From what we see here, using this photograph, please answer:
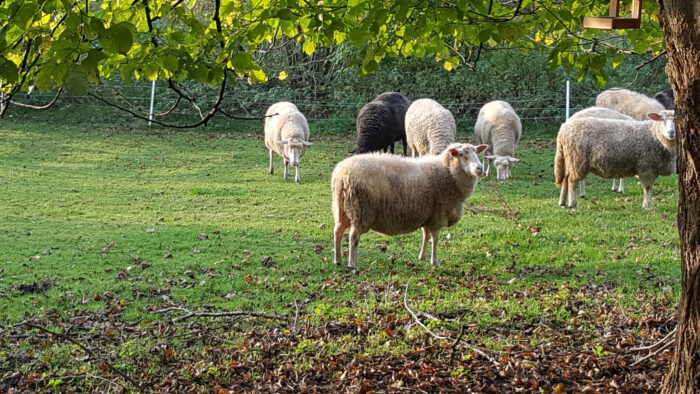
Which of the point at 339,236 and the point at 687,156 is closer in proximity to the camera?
the point at 687,156

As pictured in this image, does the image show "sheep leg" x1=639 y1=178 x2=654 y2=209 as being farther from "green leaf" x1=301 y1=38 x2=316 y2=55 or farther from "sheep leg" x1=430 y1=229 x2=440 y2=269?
"green leaf" x1=301 y1=38 x2=316 y2=55

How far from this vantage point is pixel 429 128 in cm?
1497

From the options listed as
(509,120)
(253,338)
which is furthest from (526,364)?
(509,120)

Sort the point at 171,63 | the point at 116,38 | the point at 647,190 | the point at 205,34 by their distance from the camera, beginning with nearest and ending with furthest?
the point at 116,38 → the point at 171,63 → the point at 205,34 → the point at 647,190

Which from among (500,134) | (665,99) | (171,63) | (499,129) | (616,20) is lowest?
(500,134)

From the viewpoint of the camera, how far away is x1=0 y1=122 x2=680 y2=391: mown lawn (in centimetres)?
592

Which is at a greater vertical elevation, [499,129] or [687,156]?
[499,129]

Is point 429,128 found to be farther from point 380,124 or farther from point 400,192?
point 400,192

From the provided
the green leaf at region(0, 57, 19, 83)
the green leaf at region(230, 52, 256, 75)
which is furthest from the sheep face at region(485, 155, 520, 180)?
the green leaf at region(0, 57, 19, 83)

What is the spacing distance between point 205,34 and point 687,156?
2979mm

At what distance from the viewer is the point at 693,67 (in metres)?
3.42

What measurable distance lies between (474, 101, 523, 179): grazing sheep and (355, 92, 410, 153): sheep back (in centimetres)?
186

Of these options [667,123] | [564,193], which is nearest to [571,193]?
[564,193]

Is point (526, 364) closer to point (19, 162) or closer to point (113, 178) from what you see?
point (113, 178)
